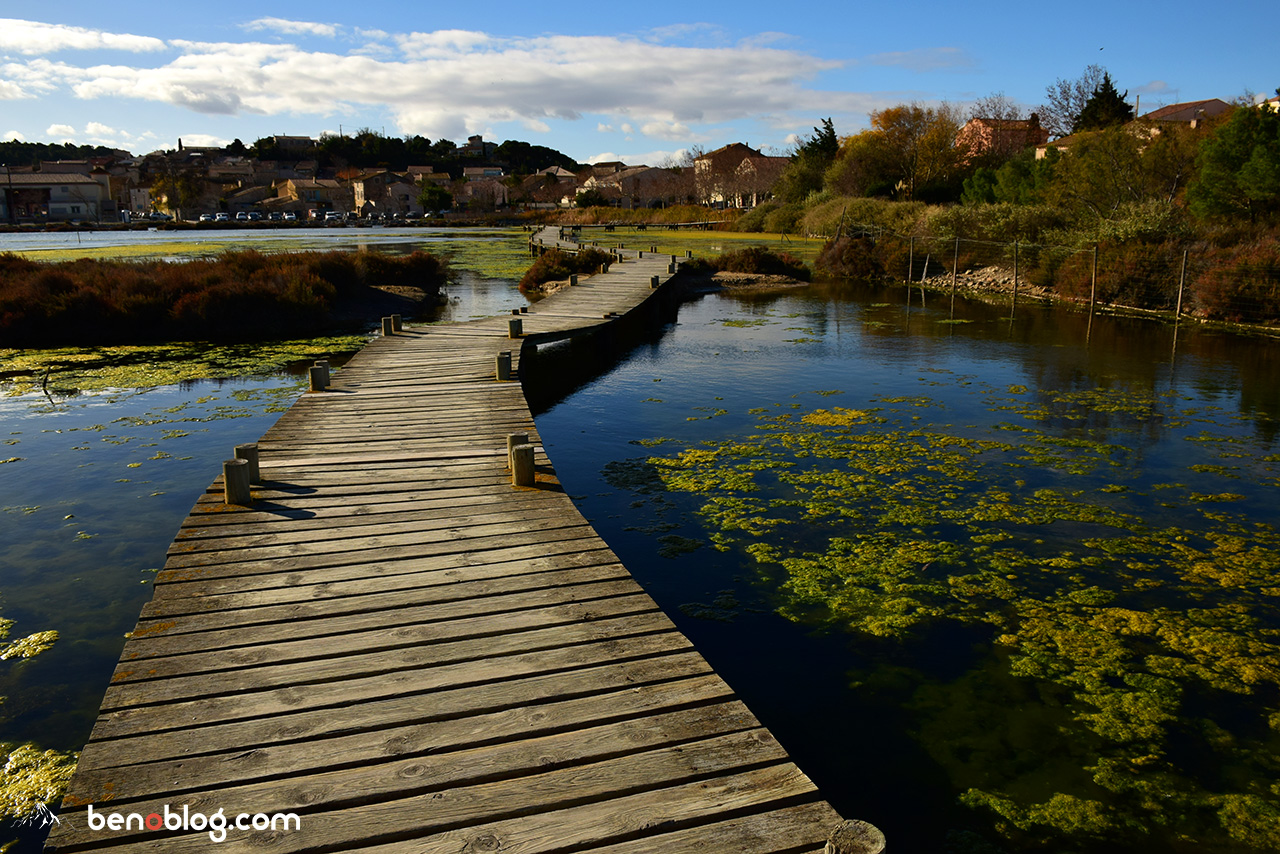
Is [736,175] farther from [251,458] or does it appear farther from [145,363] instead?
[251,458]

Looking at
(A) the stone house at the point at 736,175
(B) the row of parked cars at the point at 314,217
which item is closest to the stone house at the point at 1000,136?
(A) the stone house at the point at 736,175

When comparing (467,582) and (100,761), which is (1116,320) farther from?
(100,761)

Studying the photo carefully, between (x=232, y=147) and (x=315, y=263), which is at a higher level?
(x=232, y=147)

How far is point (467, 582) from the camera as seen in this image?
536 centimetres

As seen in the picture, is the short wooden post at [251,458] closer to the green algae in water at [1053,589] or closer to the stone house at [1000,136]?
the green algae in water at [1053,589]

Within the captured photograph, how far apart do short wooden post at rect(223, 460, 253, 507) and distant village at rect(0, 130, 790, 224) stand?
2871 inches

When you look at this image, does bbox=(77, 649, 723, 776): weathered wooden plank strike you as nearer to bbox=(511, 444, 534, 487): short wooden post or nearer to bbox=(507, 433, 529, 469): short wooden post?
bbox=(511, 444, 534, 487): short wooden post

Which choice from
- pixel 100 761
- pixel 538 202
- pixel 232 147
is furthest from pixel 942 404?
pixel 232 147

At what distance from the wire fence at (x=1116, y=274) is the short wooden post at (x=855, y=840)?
2147cm

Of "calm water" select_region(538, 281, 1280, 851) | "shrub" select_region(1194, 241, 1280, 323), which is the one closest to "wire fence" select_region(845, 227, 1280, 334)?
"shrub" select_region(1194, 241, 1280, 323)

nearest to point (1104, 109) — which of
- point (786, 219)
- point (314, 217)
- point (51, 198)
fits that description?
point (786, 219)

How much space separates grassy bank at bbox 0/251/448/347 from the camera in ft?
61.8

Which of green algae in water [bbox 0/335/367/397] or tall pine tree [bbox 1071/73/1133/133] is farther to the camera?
tall pine tree [bbox 1071/73/1133/133]

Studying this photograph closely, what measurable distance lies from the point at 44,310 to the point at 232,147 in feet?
529
